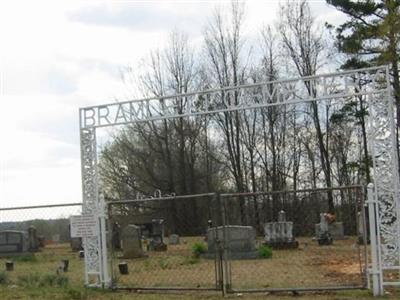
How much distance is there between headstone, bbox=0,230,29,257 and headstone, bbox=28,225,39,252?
0.28m

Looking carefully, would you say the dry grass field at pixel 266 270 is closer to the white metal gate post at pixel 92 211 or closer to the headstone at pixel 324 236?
the white metal gate post at pixel 92 211

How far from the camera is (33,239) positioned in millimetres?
23203

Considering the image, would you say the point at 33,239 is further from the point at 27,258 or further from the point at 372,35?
the point at 372,35

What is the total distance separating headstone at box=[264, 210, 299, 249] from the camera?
22531 millimetres

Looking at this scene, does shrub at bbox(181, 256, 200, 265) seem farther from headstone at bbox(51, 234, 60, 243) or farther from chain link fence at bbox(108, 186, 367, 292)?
headstone at bbox(51, 234, 60, 243)

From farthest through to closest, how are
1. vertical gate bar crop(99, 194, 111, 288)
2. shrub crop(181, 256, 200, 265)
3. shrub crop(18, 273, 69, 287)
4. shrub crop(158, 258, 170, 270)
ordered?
shrub crop(181, 256, 200, 265), shrub crop(158, 258, 170, 270), shrub crop(18, 273, 69, 287), vertical gate bar crop(99, 194, 111, 288)

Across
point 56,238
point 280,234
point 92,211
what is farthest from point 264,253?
point 92,211

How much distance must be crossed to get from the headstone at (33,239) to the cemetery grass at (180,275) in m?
0.65

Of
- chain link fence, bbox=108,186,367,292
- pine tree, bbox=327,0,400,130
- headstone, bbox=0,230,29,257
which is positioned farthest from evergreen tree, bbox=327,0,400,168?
headstone, bbox=0,230,29,257

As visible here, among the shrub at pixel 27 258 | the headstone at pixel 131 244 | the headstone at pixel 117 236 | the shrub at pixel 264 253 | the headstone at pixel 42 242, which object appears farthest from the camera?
the headstone at pixel 117 236

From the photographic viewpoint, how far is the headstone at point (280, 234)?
22531mm

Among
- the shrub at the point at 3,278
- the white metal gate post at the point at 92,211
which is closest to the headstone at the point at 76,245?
the shrub at the point at 3,278

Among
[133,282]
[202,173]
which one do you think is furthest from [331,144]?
[133,282]

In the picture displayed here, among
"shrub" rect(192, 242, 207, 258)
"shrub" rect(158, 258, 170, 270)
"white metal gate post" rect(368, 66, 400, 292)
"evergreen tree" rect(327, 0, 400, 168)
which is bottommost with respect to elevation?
"shrub" rect(158, 258, 170, 270)
